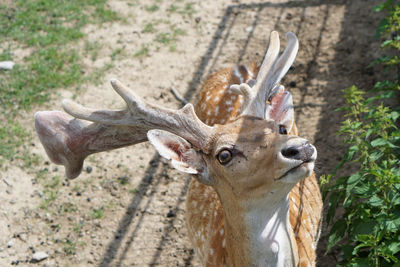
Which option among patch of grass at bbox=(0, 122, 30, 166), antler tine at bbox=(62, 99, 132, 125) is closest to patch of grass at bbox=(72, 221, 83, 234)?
patch of grass at bbox=(0, 122, 30, 166)

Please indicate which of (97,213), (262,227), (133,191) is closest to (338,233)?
(262,227)

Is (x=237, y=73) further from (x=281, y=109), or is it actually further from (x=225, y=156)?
(x=225, y=156)

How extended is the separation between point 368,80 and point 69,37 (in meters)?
3.81

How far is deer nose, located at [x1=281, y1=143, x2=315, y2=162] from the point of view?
2406 millimetres

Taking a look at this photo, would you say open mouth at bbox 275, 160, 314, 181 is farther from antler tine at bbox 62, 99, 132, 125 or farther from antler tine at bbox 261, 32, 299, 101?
antler tine at bbox 62, 99, 132, 125

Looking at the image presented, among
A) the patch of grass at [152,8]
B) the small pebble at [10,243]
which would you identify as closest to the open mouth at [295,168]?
the small pebble at [10,243]

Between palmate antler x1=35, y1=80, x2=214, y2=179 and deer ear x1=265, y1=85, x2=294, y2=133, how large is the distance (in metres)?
0.45

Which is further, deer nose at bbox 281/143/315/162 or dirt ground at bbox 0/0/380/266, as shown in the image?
dirt ground at bbox 0/0/380/266

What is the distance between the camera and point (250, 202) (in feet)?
8.32

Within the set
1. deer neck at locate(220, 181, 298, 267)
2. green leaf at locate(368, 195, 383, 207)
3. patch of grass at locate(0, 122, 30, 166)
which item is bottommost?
patch of grass at locate(0, 122, 30, 166)

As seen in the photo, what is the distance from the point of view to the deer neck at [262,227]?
8.30 ft

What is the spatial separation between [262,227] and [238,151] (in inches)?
16.3

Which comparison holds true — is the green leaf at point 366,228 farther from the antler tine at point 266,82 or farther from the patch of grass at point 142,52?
the patch of grass at point 142,52

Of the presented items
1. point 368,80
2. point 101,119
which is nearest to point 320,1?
point 368,80
